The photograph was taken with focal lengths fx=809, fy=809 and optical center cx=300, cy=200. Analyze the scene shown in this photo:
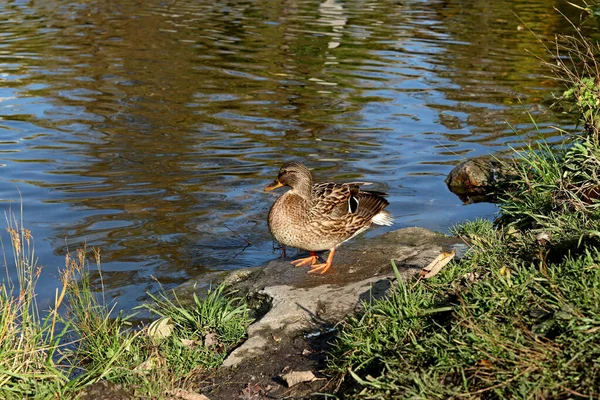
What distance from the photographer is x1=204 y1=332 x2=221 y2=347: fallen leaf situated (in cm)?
503

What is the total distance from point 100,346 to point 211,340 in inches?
27.6

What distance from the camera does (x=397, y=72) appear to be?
51.8 ft

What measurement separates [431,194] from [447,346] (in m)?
5.69

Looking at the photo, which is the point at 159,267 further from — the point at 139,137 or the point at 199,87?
the point at 199,87

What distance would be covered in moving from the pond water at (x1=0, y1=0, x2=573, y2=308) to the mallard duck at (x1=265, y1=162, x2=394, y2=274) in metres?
1.07

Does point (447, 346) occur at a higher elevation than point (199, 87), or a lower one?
higher

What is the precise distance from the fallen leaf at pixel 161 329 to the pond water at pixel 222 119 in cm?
140

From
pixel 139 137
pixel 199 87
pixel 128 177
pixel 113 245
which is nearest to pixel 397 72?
pixel 199 87

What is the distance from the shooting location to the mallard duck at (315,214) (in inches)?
253

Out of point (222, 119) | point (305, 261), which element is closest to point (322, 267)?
point (305, 261)

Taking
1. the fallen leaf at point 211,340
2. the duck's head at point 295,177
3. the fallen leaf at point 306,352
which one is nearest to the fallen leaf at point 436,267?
the fallen leaf at point 306,352

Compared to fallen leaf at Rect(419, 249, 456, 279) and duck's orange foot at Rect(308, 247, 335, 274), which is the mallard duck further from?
fallen leaf at Rect(419, 249, 456, 279)

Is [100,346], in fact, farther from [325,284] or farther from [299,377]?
[325,284]

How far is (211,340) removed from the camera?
507cm
